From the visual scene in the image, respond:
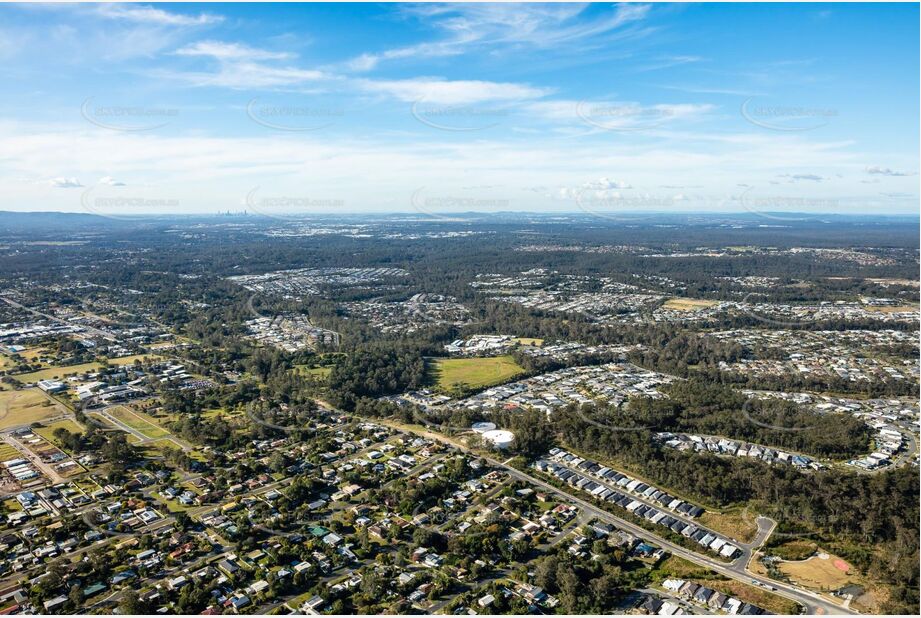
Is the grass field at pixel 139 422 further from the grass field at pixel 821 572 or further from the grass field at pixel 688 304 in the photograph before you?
the grass field at pixel 688 304

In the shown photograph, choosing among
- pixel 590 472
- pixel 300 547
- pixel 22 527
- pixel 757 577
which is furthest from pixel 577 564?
pixel 22 527

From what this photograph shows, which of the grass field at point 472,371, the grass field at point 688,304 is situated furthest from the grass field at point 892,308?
the grass field at point 472,371

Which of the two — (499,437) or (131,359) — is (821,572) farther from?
(131,359)

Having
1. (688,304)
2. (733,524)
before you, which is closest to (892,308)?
(688,304)

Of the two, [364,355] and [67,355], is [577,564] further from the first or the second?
[67,355]

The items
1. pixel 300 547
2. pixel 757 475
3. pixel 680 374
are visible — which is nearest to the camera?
pixel 300 547
